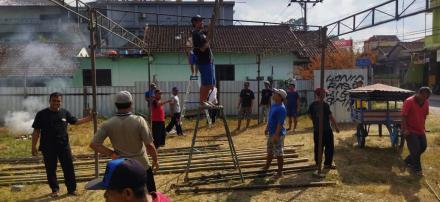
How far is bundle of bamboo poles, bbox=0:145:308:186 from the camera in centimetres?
877

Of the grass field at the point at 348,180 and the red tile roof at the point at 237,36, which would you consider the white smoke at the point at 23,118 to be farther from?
the red tile roof at the point at 237,36

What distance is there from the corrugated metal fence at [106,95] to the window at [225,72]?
184 inches

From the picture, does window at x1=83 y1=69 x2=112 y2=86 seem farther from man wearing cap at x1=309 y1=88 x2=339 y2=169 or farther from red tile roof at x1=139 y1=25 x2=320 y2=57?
man wearing cap at x1=309 y1=88 x2=339 y2=169

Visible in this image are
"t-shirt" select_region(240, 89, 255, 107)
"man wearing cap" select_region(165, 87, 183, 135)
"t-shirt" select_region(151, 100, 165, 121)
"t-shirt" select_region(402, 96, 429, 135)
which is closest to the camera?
"t-shirt" select_region(402, 96, 429, 135)

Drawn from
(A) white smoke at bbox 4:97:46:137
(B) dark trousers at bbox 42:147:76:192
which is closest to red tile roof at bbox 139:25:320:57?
(A) white smoke at bbox 4:97:46:137

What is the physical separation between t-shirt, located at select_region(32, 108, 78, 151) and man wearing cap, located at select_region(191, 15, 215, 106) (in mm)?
2346

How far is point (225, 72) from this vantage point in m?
25.6

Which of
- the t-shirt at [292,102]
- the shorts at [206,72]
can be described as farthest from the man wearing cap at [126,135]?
the t-shirt at [292,102]

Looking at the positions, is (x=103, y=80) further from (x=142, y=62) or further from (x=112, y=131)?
(x=112, y=131)

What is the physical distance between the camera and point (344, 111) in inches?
672

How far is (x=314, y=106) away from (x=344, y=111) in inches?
322

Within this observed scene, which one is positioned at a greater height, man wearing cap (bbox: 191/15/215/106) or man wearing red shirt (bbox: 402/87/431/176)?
man wearing cap (bbox: 191/15/215/106)

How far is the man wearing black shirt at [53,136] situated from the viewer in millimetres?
7242

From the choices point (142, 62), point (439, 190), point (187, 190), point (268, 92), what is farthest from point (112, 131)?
point (142, 62)
